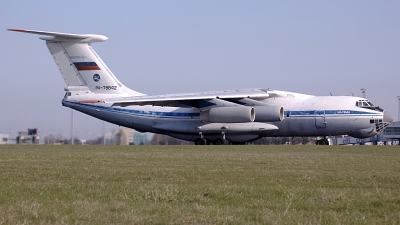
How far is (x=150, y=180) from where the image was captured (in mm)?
9609

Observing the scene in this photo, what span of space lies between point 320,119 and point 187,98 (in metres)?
6.57

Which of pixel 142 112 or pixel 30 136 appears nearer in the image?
pixel 142 112

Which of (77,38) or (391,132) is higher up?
(77,38)

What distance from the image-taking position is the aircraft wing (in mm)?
29875

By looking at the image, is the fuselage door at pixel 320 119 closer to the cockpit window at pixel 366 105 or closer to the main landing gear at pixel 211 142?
the cockpit window at pixel 366 105

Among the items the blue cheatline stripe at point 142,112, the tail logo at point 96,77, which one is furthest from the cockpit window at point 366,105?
the tail logo at point 96,77

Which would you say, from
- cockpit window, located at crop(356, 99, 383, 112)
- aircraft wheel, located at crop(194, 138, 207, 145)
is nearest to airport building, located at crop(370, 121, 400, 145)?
cockpit window, located at crop(356, 99, 383, 112)

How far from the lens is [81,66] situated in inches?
1266

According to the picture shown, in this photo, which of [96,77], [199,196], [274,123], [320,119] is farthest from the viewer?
[96,77]

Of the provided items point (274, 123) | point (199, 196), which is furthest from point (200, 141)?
point (199, 196)

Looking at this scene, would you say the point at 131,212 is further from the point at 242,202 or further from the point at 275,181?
the point at 275,181

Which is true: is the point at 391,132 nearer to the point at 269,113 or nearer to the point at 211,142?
the point at 211,142

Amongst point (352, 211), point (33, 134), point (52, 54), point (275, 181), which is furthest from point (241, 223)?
point (33, 134)

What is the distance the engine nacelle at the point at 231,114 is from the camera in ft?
94.2
